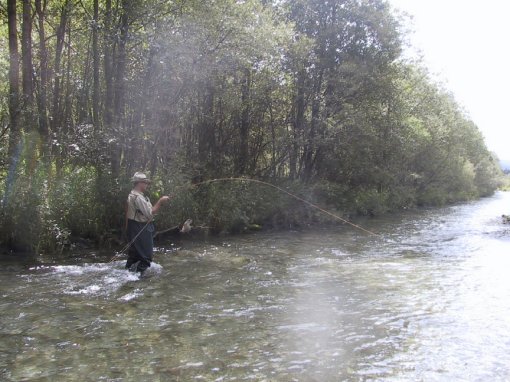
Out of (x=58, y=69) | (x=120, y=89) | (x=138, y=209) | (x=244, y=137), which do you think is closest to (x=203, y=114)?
(x=244, y=137)

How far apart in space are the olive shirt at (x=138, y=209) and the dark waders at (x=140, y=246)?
96mm

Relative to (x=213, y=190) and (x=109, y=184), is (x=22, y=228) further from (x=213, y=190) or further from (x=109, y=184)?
(x=213, y=190)

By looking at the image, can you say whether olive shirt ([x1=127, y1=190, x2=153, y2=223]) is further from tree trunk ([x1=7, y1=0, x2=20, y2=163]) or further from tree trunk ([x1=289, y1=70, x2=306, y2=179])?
tree trunk ([x1=289, y1=70, x2=306, y2=179])

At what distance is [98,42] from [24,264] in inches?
326

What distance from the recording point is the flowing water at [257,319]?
15.8 ft

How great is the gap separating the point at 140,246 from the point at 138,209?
725mm

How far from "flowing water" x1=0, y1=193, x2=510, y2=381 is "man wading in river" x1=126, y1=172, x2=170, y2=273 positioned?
417 millimetres

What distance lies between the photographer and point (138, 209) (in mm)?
8805

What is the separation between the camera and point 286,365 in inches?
193

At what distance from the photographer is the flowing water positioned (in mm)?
4816

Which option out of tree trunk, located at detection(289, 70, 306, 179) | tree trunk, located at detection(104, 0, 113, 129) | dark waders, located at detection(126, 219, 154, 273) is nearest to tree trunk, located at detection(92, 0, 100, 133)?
tree trunk, located at detection(104, 0, 113, 129)

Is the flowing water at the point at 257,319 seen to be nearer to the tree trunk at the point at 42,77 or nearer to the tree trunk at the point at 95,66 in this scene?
the tree trunk at the point at 42,77

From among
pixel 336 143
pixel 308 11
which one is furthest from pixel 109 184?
pixel 308 11

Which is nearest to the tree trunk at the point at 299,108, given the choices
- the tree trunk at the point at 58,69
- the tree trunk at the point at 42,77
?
the tree trunk at the point at 58,69
